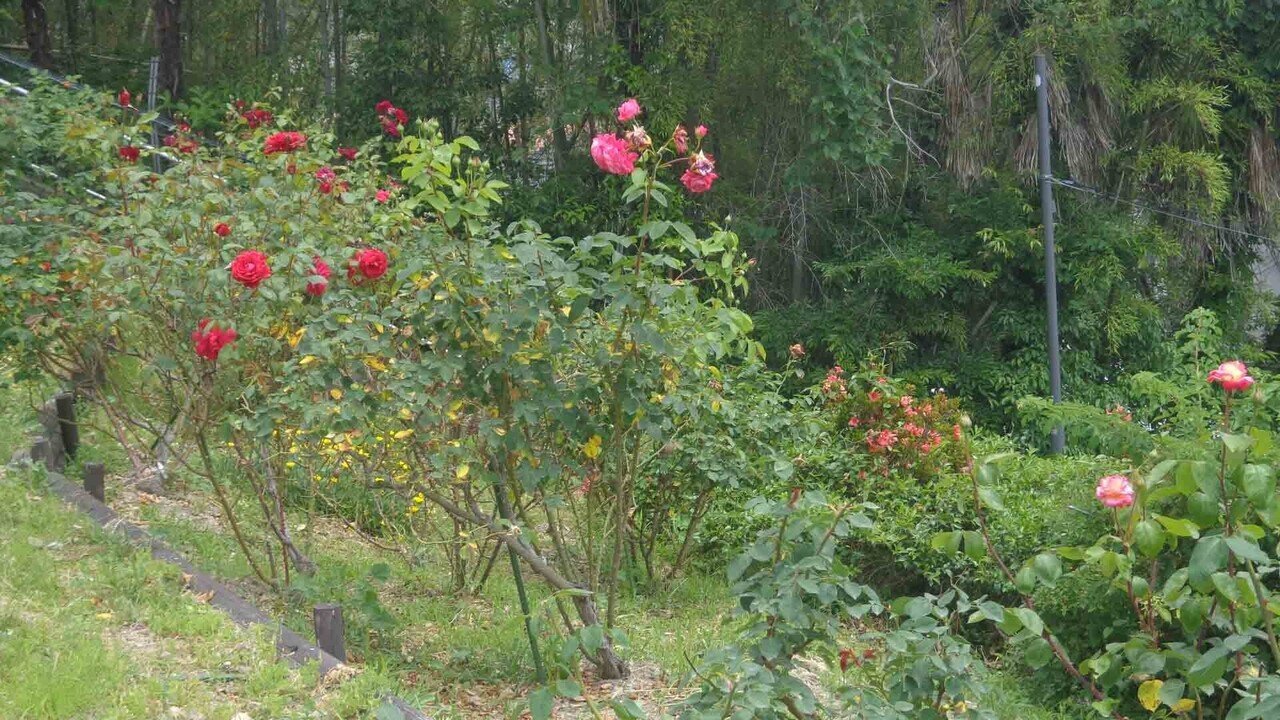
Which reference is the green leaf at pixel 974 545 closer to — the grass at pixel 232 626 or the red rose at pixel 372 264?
the grass at pixel 232 626

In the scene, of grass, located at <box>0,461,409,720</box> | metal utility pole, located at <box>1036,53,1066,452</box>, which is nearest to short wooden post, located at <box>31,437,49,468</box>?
grass, located at <box>0,461,409,720</box>

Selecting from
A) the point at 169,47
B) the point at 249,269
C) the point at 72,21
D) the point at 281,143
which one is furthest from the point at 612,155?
the point at 72,21

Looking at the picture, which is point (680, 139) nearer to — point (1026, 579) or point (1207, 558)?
point (1026, 579)

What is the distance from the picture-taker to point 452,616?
5.08 meters

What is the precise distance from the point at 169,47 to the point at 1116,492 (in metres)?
12.0

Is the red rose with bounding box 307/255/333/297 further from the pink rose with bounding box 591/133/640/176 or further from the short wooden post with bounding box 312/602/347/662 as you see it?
the pink rose with bounding box 591/133/640/176

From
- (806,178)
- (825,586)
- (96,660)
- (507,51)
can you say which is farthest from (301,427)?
(507,51)

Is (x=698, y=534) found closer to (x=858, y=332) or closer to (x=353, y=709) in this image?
(x=353, y=709)

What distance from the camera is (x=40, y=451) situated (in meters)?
5.41

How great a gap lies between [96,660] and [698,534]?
3693mm

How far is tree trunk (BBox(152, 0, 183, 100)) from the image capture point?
1270cm

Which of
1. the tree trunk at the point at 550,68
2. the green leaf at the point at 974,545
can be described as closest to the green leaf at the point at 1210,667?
the green leaf at the point at 974,545

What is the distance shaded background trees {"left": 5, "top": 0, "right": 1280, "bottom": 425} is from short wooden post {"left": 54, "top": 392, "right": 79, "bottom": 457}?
6714 millimetres

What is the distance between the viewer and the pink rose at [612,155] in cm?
341
